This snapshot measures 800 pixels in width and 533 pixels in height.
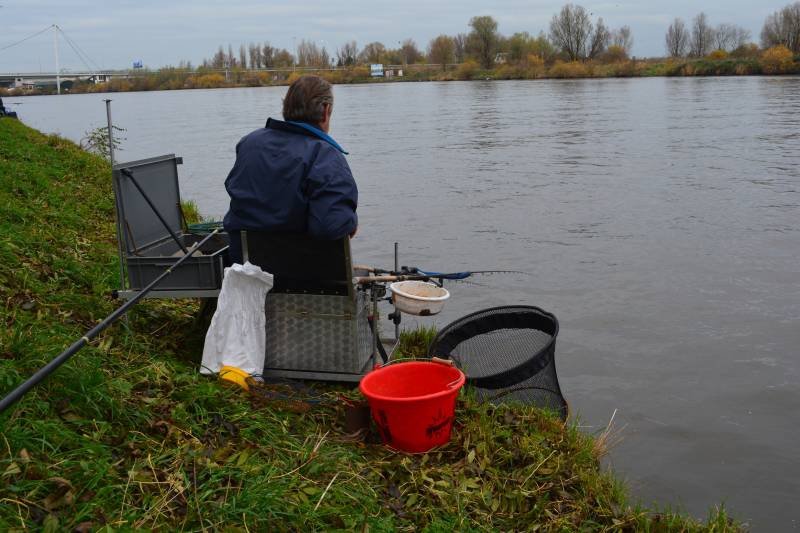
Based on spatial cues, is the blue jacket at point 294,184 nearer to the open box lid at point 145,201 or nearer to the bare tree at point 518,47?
the open box lid at point 145,201

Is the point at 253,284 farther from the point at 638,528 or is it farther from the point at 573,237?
the point at 573,237

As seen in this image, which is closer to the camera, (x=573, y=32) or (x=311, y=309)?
(x=311, y=309)

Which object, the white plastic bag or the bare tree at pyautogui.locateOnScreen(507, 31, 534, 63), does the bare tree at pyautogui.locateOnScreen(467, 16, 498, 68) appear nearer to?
the bare tree at pyautogui.locateOnScreen(507, 31, 534, 63)

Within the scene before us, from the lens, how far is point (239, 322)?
4.19 meters

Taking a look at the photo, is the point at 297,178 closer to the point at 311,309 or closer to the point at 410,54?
the point at 311,309

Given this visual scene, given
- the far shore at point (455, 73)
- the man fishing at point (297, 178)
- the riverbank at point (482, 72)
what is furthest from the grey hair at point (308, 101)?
the far shore at point (455, 73)

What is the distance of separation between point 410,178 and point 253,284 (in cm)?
1241

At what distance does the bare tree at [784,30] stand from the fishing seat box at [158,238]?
67.7 metres

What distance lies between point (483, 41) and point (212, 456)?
8195 centimetres

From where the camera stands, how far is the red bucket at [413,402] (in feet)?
12.3

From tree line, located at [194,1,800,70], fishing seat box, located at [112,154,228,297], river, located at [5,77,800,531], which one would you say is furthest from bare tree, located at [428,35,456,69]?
fishing seat box, located at [112,154,228,297]

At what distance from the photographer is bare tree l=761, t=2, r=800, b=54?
64812 millimetres

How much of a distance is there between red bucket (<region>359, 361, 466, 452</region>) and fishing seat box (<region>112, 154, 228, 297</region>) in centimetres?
108

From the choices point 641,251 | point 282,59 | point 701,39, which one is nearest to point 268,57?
point 282,59
